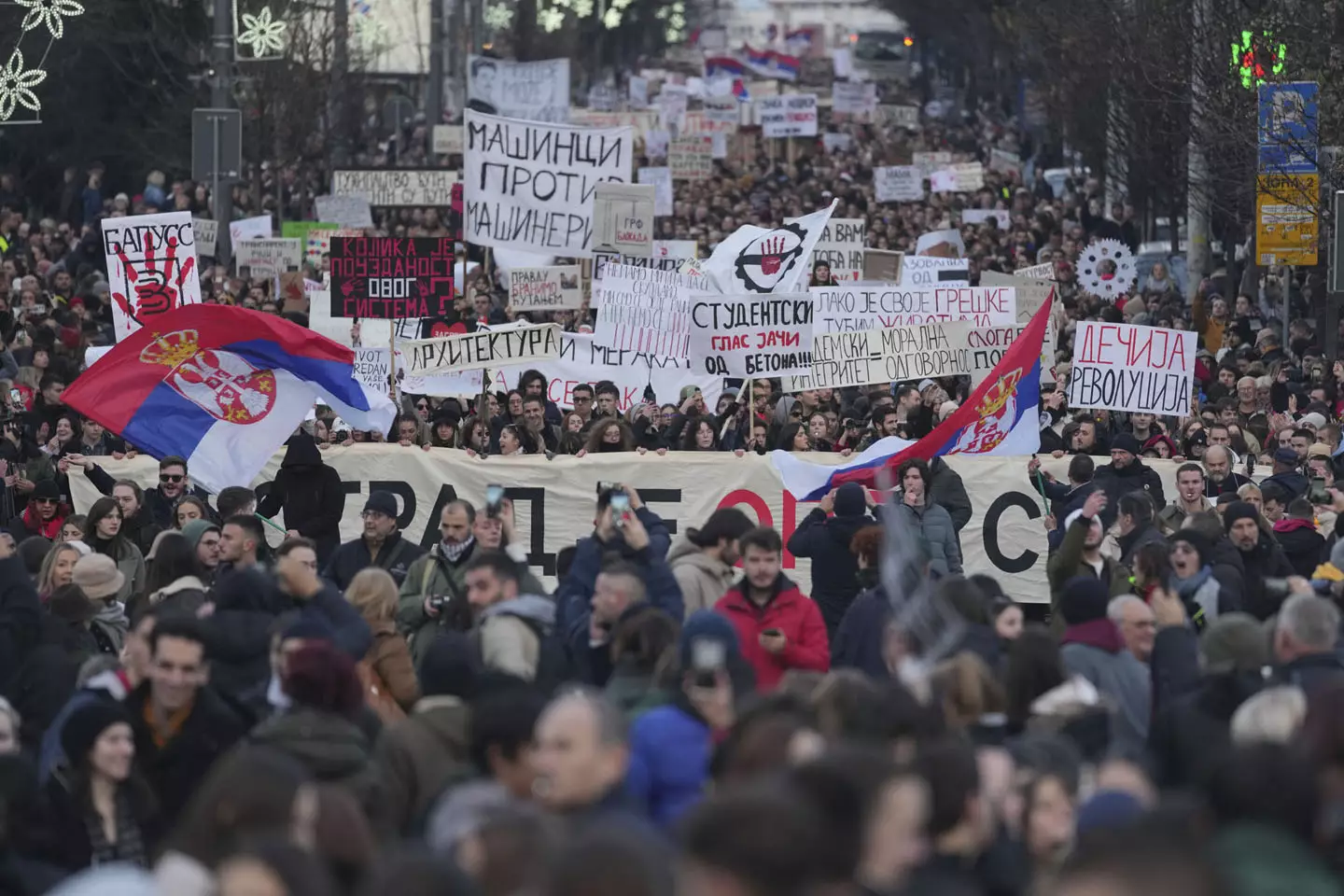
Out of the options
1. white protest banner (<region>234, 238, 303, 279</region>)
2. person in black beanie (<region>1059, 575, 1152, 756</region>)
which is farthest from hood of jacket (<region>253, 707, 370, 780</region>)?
white protest banner (<region>234, 238, 303, 279</region>)

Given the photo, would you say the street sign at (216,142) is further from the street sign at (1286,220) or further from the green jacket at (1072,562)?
the green jacket at (1072,562)

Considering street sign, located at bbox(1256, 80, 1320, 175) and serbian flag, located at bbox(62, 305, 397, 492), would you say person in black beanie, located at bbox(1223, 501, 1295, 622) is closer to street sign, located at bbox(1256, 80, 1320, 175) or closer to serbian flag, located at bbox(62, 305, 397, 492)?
serbian flag, located at bbox(62, 305, 397, 492)

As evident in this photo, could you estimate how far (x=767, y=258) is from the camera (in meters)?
17.7

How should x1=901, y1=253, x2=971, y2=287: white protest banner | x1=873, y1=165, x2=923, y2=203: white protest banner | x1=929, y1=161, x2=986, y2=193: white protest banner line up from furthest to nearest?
1. x1=929, y1=161, x2=986, y2=193: white protest banner
2. x1=873, y1=165, x2=923, y2=203: white protest banner
3. x1=901, y1=253, x2=971, y2=287: white protest banner

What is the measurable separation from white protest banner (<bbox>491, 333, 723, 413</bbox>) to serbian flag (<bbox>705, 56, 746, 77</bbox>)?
84.5 metres

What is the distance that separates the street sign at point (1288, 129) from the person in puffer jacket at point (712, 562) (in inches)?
491

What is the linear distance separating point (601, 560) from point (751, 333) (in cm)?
676

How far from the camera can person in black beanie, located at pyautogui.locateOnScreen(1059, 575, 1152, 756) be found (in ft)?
25.7

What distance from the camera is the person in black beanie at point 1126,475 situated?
13.3m

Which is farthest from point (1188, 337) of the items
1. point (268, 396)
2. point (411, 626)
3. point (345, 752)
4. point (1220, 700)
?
point (345, 752)

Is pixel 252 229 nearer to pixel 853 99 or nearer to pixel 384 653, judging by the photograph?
pixel 384 653

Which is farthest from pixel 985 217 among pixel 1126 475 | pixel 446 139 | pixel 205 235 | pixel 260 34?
pixel 1126 475

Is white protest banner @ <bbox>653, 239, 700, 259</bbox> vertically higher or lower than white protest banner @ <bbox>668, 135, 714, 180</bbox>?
lower

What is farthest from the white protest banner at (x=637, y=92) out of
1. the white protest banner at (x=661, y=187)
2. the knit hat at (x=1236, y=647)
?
the knit hat at (x=1236, y=647)
